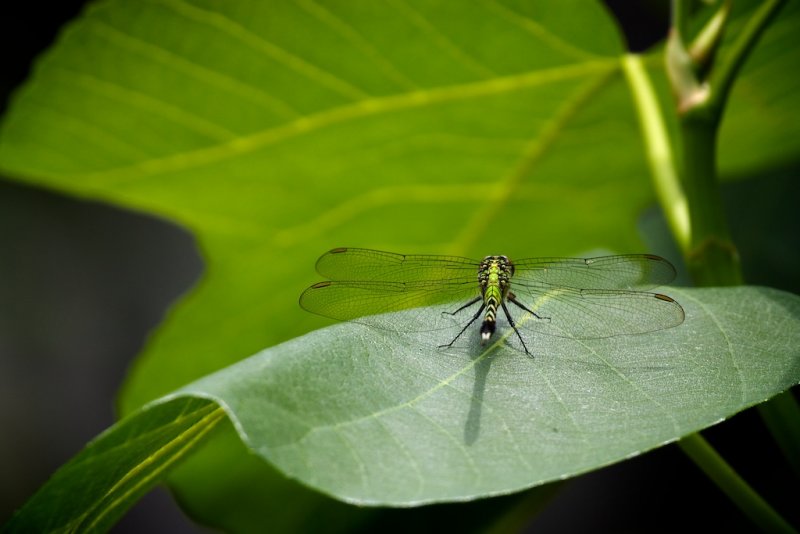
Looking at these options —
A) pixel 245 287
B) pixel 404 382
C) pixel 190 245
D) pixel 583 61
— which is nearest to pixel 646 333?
pixel 404 382

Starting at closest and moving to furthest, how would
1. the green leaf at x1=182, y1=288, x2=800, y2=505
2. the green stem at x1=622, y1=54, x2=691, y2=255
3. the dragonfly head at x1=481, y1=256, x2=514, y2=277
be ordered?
Answer: the green leaf at x1=182, y1=288, x2=800, y2=505, the green stem at x1=622, y1=54, x2=691, y2=255, the dragonfly head at x1=481, y1=256, x2=514, y2=277

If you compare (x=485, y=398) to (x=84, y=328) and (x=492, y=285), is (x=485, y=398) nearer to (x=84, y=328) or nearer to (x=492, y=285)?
(x=492, y=285)

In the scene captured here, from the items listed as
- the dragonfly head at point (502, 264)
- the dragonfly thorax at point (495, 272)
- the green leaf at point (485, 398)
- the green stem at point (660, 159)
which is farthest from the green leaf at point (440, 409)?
the dragonfly head at point (502, 264)

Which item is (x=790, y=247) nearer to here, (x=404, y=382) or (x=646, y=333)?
(x=646, y=333)

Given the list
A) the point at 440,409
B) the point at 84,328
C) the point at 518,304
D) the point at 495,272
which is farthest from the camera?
the point at 84,328

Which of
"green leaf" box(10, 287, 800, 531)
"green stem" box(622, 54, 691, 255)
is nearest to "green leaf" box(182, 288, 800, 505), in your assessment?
"green leaf" box(10, 287, 800, 531)

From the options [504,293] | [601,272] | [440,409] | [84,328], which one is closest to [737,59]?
[601,272]

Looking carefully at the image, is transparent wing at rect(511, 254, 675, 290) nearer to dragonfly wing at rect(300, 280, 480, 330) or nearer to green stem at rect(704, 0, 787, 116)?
dragonfly wing at rect(300, 280, 480, 330)
